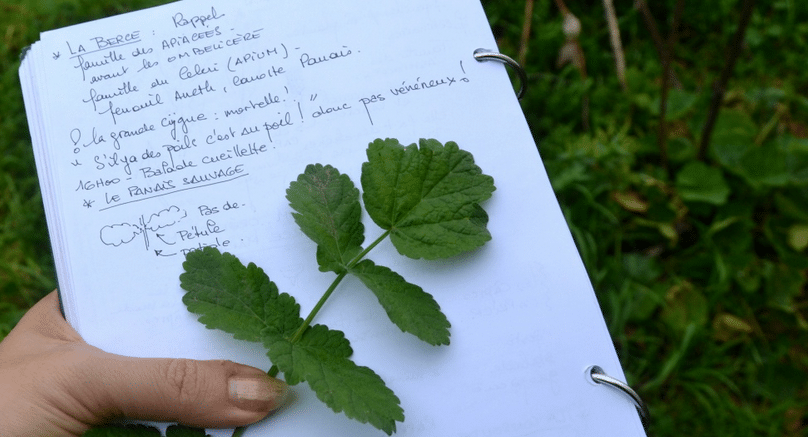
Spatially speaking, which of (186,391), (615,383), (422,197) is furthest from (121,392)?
(615,383)

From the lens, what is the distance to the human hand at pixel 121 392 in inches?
37.4

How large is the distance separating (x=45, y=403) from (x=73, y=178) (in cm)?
39

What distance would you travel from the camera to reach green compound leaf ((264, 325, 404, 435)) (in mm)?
879

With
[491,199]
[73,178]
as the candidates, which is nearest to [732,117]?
[491,199]

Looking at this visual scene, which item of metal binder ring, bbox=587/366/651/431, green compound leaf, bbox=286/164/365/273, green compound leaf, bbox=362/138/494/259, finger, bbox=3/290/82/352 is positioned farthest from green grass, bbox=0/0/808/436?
green compound leaf, bbox=286/164/365/273

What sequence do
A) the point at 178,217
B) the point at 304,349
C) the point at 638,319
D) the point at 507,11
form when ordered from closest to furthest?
the point at 304,349 → the point at 178,217 → the point at 638,319 → the point at 507,11

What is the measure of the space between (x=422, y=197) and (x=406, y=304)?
177 mm

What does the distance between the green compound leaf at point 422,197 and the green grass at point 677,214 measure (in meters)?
0.68

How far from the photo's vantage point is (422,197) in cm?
100

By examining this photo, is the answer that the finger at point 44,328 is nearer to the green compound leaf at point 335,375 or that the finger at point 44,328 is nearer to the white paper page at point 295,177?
the white paper page at point 295,177

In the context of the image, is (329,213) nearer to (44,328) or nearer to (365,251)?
(365,251)

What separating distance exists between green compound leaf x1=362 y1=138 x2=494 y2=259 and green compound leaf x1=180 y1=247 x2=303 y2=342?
0.20 meters

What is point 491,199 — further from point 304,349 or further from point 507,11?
point 507,11

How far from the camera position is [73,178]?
1093 mm
